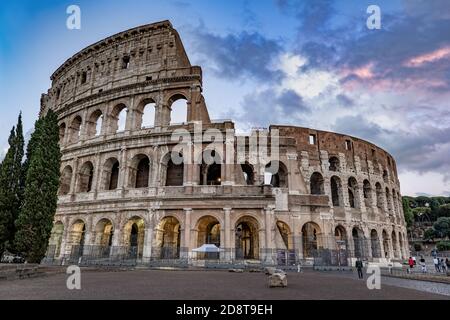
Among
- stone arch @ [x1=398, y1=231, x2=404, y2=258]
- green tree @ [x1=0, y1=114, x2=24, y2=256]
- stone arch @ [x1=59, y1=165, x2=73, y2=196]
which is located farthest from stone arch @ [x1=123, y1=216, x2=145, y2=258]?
stone arch @ [x1=398, y1=231, x2=404, y2=258]

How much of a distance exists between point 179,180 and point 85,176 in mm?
8726

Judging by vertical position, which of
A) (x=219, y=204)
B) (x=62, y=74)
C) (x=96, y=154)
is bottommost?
(x=219, y=204)

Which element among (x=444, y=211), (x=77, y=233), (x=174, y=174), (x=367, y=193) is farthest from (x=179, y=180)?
(x=444, y=211)

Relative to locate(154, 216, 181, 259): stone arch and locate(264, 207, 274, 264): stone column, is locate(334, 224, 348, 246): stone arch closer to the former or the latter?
locate(264, 207, 274, 264): stone column

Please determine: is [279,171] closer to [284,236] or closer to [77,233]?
[284,236]

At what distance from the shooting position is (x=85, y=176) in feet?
81.5

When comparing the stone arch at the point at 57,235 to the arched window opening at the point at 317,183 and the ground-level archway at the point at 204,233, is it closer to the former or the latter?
the ground-level archway at the point at 204,233

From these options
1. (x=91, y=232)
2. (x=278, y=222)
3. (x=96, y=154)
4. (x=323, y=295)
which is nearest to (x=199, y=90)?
(x=96, y=154)

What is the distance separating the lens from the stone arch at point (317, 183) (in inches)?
1075

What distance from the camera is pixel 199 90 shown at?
2328 cm

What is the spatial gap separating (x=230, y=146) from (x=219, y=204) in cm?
460

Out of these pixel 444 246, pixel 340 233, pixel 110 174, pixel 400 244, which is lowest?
pixel 444 246

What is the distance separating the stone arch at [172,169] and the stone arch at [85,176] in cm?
681
